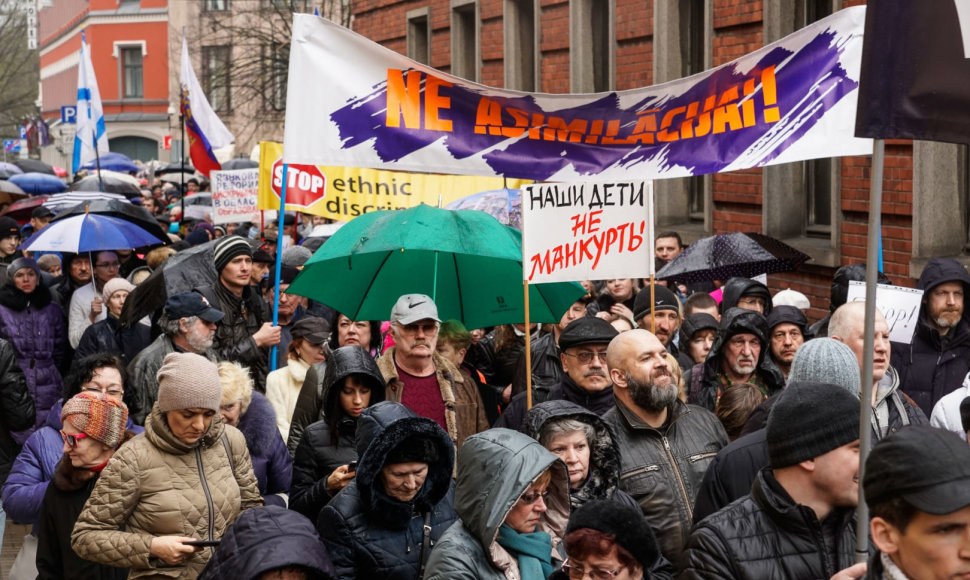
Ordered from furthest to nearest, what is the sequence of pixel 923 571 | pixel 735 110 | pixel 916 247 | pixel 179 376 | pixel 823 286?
pixel 823 286
pixel 916 247
pixel 735 110
pixel 179 376
pixel 923 571

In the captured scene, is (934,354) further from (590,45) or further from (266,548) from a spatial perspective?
(590,45)

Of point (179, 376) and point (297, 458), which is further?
point (297, 458)

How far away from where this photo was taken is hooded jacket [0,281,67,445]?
10.9 m

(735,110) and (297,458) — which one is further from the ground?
(735,110)

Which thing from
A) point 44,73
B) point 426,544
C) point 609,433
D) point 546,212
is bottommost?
point 426,544

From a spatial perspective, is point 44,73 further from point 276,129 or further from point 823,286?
point 823,286

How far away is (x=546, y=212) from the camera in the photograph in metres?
7.51

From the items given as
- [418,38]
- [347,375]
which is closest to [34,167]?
[418,38]

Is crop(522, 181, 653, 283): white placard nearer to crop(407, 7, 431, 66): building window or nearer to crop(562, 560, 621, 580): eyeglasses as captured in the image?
crop(562, 560, 621, 580): eyeglasses

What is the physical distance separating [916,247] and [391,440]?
667cm

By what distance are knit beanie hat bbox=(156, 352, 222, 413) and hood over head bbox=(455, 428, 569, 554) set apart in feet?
Answer: 4.47

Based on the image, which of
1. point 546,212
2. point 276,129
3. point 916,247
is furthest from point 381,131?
point 276,129

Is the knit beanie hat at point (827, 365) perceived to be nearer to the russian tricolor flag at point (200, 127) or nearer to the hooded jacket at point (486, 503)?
the hooded jacket at point (486, 503)

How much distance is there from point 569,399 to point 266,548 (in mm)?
2826
